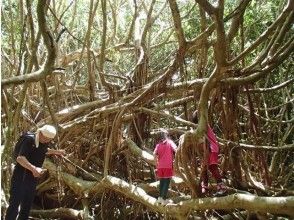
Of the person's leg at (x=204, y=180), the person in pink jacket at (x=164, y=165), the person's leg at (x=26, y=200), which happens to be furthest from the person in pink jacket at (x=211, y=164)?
the person's leg at (x=26, y=200)

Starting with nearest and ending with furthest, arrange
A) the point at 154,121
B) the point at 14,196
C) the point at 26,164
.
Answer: the point at 26,164 < the point at 14,196 < the point at 154,121

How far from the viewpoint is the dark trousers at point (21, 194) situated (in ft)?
12.8

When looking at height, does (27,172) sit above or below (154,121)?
below

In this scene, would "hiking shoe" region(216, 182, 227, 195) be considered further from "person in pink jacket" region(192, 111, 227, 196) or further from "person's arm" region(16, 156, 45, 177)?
"person's arm" region(16, 156, 45, 177)

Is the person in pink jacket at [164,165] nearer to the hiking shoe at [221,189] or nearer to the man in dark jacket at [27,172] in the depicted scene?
the hiking shoe at [221,189]

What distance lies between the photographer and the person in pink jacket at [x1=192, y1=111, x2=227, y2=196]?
4000 millimetres

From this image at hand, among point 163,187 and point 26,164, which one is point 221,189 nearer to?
point 163,187

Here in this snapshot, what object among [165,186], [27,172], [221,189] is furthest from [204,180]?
[27,172]

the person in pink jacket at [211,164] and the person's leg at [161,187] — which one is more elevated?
the person in pink jacket at [211,164]

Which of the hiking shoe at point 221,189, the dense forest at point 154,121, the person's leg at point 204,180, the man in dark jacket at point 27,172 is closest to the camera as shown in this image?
the dense forest at point 154,121

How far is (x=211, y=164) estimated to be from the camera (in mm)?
4312

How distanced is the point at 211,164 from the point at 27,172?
4.99ft

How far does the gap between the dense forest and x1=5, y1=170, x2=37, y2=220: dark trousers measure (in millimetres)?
201

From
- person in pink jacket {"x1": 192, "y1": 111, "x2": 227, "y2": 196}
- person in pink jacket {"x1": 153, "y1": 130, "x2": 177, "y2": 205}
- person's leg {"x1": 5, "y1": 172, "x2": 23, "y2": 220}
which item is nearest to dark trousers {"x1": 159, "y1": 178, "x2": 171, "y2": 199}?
person in pink jacket {"x1": 153, "y1": 130, "x2": 177, "y2": 205}
